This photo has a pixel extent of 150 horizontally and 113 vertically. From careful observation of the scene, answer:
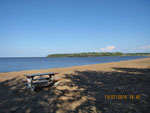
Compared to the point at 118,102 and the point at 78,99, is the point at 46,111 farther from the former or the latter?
the point at 118,102

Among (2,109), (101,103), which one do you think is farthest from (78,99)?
(2,109)

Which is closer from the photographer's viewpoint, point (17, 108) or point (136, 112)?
point (136, 112)

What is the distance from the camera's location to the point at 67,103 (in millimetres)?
3699

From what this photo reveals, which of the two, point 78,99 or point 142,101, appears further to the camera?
point 78,99

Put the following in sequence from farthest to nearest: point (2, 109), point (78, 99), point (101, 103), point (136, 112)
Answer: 1. point (78, 99)
2. point (101, 103)
3. point (2, 109)
4. point (136, 112)

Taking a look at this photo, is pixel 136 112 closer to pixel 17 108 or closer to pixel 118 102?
pixel 118 102

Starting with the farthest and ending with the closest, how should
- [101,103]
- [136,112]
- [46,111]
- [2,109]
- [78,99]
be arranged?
1. [78,99]
2. [101,103]
3. [2,109]
4. [46,111]
5. [136,112]

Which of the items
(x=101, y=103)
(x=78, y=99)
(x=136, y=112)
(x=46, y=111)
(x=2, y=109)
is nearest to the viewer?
(x=136, y=112)

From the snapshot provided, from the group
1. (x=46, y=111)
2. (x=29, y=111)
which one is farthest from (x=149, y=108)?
(x=29, y=111)

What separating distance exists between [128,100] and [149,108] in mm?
748

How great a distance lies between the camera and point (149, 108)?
10.5 ft

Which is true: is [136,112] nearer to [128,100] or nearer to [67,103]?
[128,100]

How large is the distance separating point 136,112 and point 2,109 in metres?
4.40

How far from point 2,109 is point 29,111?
1.03 meters
